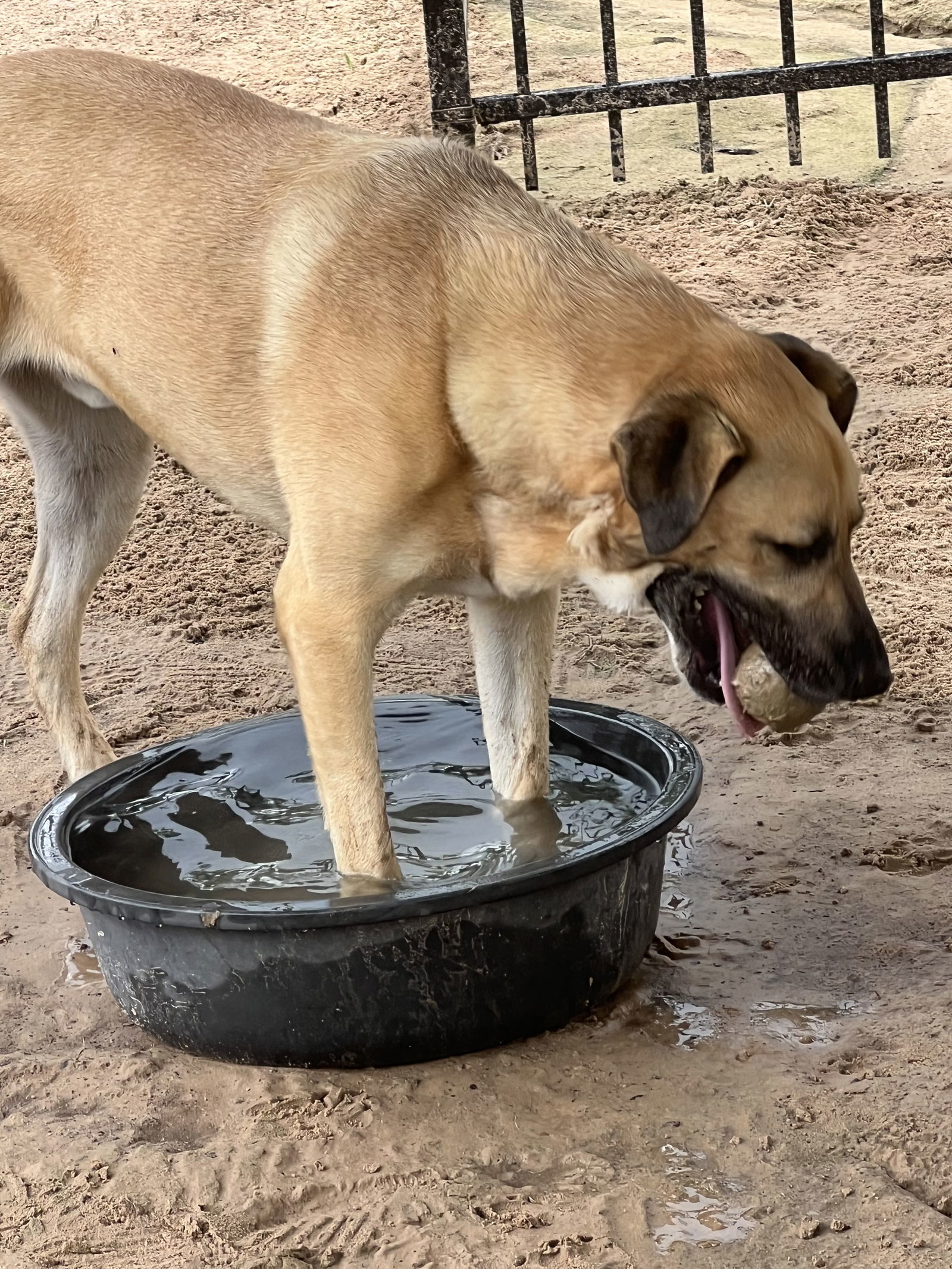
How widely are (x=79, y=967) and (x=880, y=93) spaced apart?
6611mm

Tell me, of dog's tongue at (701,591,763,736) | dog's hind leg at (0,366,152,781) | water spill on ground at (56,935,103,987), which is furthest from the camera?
dog's hind leg at (0,366,152,781)

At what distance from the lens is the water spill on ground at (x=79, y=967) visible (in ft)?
11.8

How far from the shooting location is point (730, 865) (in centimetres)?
392

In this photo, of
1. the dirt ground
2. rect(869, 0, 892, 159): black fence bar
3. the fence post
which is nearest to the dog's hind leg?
the dirt ground

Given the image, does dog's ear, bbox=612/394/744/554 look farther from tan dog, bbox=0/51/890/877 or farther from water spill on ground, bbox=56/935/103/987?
water spill on ground, bbox=56/935/103/987

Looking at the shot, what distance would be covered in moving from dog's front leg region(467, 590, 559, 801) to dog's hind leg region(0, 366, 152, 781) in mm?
1324

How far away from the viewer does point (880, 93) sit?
8109 mm

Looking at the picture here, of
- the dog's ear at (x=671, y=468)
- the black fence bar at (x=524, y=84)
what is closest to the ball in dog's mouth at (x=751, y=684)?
the dog's ear at (x=671, y=468)

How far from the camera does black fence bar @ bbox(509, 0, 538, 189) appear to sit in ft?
25.0

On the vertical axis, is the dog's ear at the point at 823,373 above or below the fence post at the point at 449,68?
below

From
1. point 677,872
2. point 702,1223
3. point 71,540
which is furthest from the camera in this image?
point 71,540

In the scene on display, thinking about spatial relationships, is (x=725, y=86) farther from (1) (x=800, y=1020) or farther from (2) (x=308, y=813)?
(1) (x=800, y=1020)

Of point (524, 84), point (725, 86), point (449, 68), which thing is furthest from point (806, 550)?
point (725, 86)

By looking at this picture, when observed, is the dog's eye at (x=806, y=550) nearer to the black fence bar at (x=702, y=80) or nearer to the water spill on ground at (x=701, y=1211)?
the water spill on ground at (x=701, y=1211)
